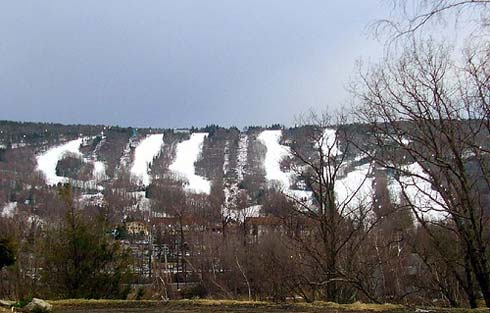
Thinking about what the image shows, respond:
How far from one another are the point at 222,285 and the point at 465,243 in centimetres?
2104

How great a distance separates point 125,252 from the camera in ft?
63.1

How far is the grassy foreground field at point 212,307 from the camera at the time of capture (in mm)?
8656

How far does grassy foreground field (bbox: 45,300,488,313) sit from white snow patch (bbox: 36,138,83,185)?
5147 inches

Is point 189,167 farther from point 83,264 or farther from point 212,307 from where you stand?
point 212,307

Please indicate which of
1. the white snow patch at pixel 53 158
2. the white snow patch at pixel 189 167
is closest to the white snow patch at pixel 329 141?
the white snow patch at pixel 189 167

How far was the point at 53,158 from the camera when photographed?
559 ft

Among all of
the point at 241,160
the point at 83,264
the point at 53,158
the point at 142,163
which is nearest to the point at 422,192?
the point at 83,264

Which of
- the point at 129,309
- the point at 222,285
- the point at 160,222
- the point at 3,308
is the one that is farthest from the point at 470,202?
the point at 160,222

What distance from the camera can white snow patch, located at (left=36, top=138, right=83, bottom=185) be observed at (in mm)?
148525

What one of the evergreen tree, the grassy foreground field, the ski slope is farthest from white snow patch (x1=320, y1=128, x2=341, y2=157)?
the evergreen tree

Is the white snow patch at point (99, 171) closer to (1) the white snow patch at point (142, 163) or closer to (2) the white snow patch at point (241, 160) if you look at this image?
(1) the white snow patch at point (142, 163)

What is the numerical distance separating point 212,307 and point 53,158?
6714 inches

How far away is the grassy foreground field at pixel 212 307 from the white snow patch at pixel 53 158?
130733mm

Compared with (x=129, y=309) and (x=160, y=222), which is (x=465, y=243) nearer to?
(x=129, y=309)
